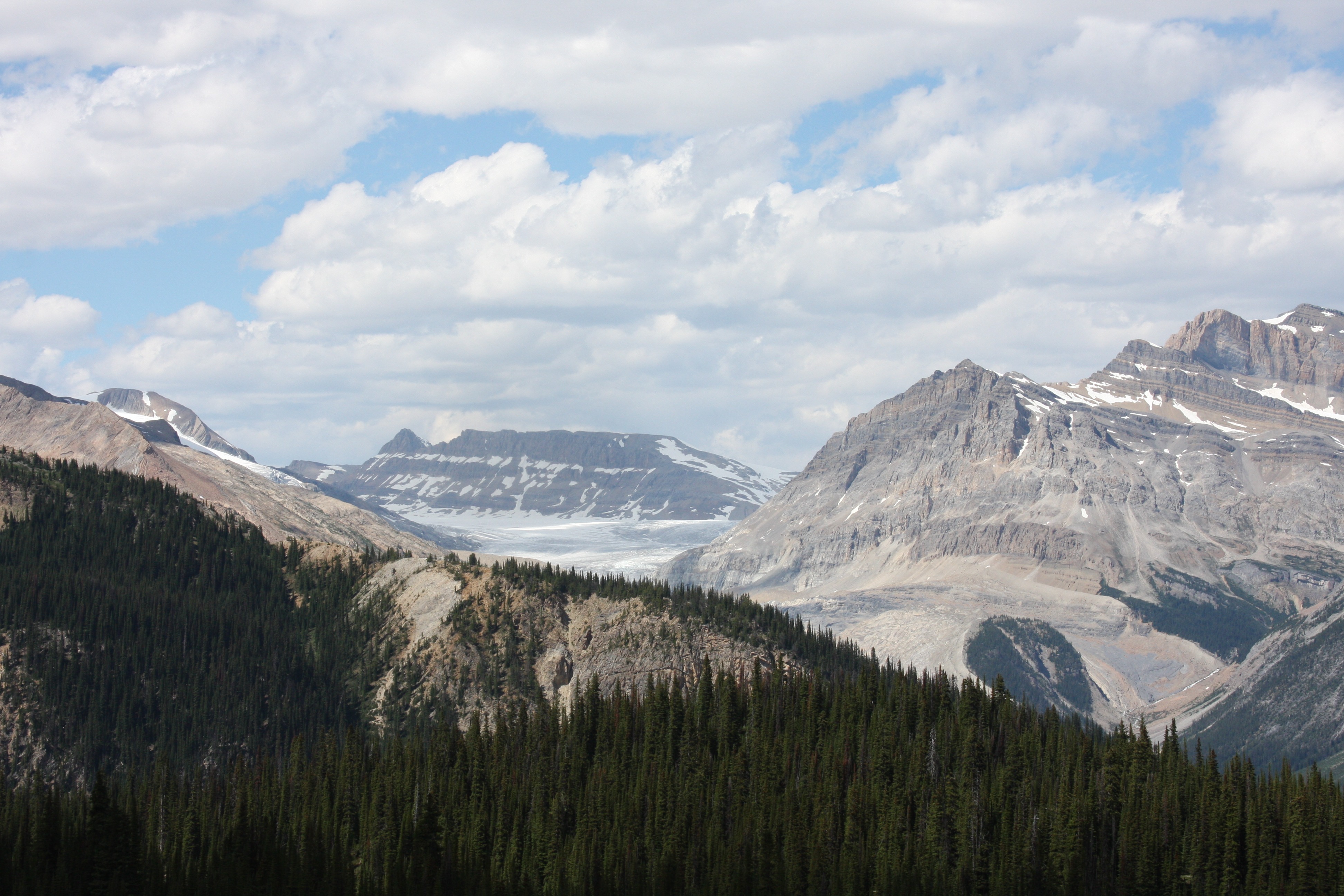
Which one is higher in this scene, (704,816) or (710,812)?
(710,812)

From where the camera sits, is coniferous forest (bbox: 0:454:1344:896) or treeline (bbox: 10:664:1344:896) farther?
coniferous forest (bbox: 0:454:1344:896)

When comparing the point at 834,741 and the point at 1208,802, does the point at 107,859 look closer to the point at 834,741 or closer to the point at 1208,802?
the point at 834,741

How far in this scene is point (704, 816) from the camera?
14475cm

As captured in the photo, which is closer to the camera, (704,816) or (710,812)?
(704,816)

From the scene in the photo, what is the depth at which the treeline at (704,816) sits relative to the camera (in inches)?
5044

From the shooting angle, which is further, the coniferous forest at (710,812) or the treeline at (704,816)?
the coniferous forest at (710,812)

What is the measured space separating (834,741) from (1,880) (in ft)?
298

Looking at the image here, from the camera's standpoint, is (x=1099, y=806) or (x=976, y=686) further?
(x=976, y=686)

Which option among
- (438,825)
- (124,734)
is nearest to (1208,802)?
(438,825)

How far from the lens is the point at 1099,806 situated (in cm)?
14538

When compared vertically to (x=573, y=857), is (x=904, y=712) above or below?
above

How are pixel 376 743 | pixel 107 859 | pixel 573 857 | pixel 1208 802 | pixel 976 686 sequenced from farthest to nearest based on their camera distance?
pixel 976 686
pixel 376 743
pixel 1208 802
pixel 573 857
pixel 107 859

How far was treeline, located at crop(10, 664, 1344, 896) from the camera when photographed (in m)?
128

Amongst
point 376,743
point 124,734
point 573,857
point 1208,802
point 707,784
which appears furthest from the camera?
point 124,734
